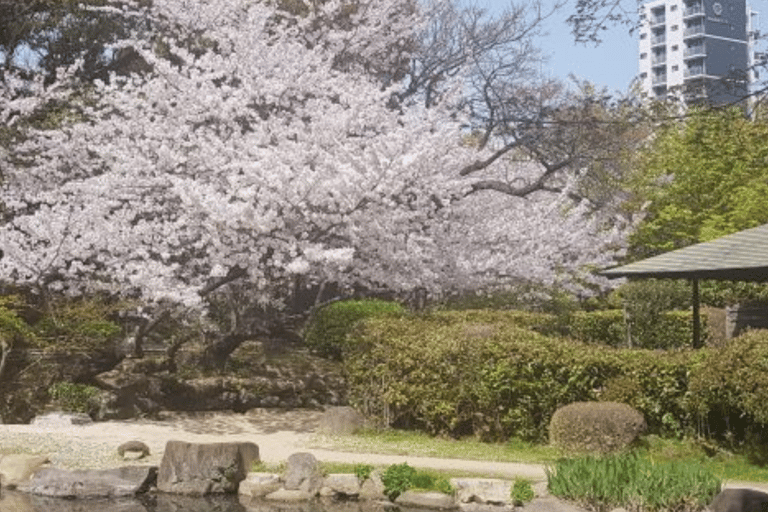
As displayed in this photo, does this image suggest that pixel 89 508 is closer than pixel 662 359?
Yes

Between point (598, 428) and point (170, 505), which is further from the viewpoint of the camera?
point (598, 428)

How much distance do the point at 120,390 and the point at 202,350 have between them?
131 inches

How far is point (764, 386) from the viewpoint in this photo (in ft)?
42.9

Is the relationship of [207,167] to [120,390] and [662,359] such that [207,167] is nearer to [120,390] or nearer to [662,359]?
[120,390]

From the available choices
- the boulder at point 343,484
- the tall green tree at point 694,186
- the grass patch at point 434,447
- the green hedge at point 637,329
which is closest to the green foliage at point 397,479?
the boulder at point 343,484

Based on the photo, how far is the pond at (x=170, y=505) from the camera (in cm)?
1276

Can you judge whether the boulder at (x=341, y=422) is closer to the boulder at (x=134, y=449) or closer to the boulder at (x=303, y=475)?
the boulder at (x=134, y=449)

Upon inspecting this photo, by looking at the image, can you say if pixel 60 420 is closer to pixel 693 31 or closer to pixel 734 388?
pixel 734 388

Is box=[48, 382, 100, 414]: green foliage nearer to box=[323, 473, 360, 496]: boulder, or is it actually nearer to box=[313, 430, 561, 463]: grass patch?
box=[313, 430, 561, 463]: grass patch

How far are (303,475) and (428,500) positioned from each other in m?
1.68

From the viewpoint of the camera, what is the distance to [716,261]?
20.5 metres

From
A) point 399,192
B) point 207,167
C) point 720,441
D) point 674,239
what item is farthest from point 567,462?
point 674,239

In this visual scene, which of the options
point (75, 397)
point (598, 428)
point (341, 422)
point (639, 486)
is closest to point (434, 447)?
point (341, 422)

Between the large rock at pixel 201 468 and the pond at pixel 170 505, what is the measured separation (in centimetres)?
13
